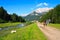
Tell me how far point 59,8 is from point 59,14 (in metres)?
5.72

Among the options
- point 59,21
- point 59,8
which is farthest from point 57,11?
point 59,21

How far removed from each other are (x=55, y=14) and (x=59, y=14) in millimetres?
4208

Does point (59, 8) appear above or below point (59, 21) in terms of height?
above

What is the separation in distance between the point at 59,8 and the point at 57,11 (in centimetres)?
311

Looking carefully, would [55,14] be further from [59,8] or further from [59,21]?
[59,21]

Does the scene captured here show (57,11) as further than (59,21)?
Yes

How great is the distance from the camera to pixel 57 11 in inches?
5861

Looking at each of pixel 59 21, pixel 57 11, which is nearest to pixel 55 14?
pixel 57 11

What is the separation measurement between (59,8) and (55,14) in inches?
Result: 235

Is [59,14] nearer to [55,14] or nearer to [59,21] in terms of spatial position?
[55,14]

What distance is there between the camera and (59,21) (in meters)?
124

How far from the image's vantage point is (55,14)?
14812cm

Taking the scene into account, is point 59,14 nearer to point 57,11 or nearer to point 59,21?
point 57,11

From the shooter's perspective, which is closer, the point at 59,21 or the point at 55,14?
the point at 59,21
